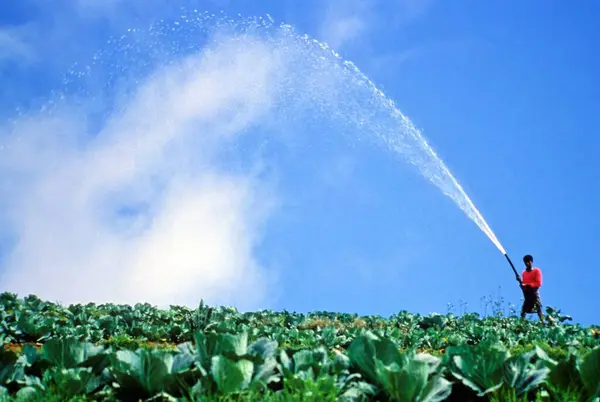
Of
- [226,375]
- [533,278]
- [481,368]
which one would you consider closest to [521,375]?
[481,368]

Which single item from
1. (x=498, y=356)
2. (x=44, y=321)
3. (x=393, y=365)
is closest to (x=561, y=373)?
(x=498, y=356)

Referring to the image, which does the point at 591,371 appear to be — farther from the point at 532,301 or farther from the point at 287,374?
the point at 532,301

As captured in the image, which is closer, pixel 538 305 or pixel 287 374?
pixel 287 374

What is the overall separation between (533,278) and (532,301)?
73 centimetres

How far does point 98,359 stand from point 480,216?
16268 millimetres

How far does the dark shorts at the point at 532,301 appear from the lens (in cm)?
1973

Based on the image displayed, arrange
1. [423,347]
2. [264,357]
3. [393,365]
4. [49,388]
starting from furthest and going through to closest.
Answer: [423,347]
[264,357]
[49,388]
[393,365]

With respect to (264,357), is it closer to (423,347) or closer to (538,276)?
(423,347)

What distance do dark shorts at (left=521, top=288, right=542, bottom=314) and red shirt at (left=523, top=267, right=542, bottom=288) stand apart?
196 millimetres

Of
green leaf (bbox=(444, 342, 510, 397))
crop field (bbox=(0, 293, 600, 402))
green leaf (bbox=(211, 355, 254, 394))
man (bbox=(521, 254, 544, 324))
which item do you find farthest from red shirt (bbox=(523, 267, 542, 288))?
green leaf (bbox=(211, 355, 254, 394))

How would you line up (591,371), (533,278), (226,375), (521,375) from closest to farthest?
1. (226,375)
2. (591,371)
3. (521,375)
4. (533,278)

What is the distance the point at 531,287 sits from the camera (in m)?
19.7

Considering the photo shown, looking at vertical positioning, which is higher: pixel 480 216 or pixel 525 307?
pixel 480 216

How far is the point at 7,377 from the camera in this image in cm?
536
